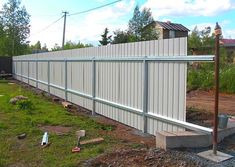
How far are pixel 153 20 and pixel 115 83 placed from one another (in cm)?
4755

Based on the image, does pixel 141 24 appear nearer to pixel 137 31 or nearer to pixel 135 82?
pixel 137 31

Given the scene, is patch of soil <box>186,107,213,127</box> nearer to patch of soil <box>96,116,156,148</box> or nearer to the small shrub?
patch of soil <box>96,116,156,148</box>

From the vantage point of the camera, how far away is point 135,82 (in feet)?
25.8

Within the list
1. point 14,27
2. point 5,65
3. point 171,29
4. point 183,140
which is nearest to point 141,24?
point 171,29

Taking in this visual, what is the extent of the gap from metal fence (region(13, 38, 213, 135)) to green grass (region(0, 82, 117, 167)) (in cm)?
76

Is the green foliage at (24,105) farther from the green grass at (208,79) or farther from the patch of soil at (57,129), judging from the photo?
the green grass at (208,79)

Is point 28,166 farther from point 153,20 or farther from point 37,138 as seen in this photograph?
point 153,20

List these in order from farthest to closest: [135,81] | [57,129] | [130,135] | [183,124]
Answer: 1. [57,129]
2. [135,81]
3. [130,135]
4. [183,124]

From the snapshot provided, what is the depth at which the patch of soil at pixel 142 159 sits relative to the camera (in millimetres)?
5105

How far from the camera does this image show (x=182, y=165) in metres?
4.98

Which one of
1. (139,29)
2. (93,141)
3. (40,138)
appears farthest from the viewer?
(139,29)

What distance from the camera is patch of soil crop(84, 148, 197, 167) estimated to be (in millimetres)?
5105

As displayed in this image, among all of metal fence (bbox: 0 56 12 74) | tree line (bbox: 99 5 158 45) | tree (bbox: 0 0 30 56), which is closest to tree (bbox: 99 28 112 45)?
tree line (bbox: 99 5 158 45)

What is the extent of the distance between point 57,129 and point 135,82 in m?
2.11
